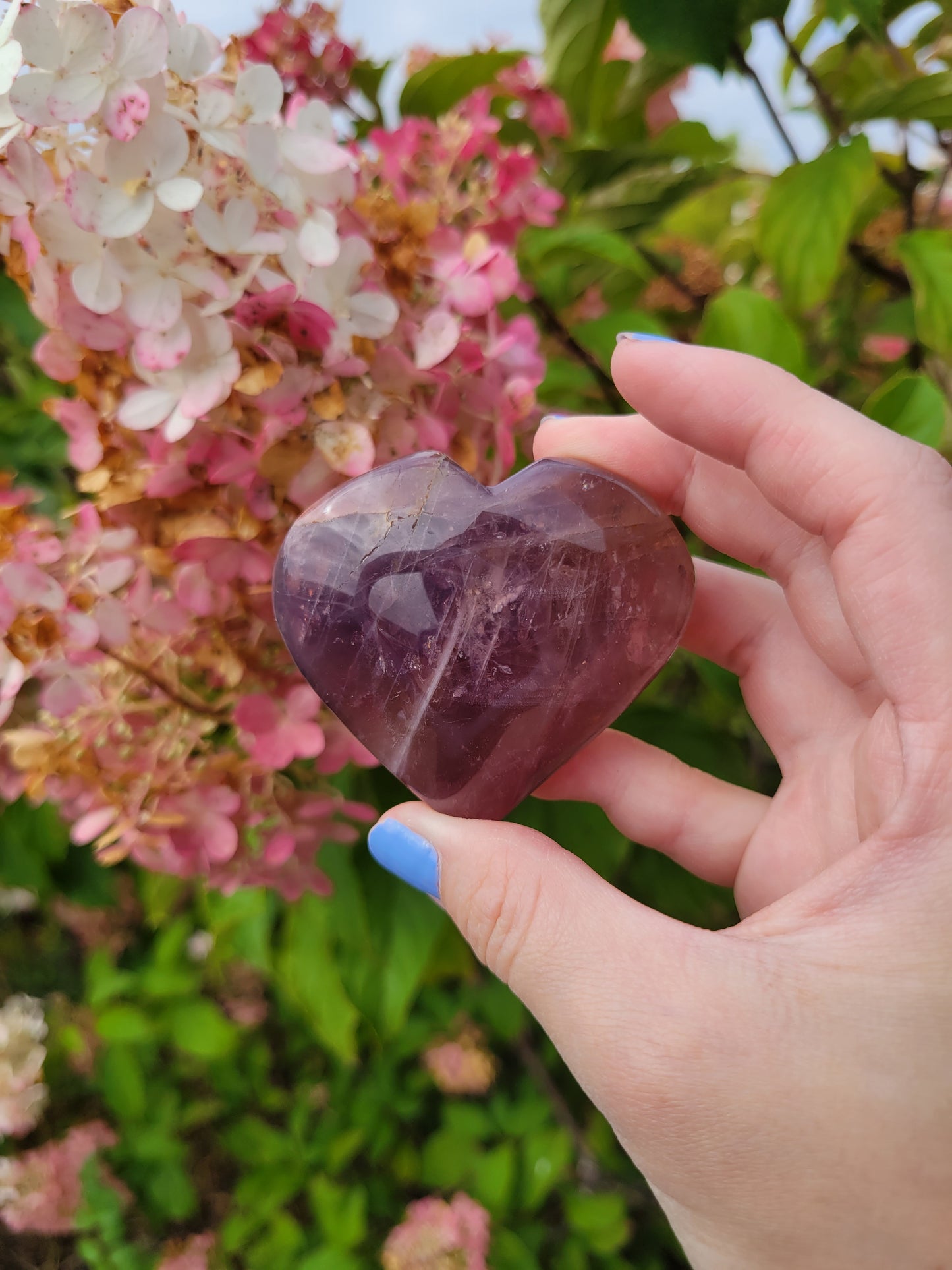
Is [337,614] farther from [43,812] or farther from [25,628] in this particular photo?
[43,812]

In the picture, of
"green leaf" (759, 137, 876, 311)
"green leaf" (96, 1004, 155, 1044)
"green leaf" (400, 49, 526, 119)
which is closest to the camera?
"green leaf" (759, 137, 876, 311)

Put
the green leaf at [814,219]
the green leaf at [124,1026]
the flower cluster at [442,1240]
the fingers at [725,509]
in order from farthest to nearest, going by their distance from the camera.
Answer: the green leaf at [124,1026] < the flower cluster at [442,1240] < the green leaf at [814,219] < the fingers at [725,509]

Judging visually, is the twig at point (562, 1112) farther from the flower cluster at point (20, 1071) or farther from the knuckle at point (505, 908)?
the knuckle at point (505, 908)

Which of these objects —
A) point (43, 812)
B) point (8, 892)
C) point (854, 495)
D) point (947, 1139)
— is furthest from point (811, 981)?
point (8, 892)

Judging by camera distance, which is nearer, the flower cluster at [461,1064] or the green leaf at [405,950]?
the green leaf at [405,950]

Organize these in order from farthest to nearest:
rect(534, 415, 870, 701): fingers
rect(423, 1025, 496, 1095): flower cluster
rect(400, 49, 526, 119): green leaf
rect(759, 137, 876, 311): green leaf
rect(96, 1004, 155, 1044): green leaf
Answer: rect(423, 1025, 496, 1095): flower cluster < rect(96, 1004, 155, 1044): green leaf < rect(400, 49, 526, 119): green leaf < rect(759, 137, 876, 311): green leaf < rect(534, 415, 870, 701): fingers

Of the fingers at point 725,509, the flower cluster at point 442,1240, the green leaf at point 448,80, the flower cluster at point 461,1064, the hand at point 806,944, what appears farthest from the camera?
the flower cluster at point 461,1064

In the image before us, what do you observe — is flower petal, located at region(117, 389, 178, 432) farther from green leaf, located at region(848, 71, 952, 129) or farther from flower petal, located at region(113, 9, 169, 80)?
green leaf, located at region(848, 71, 952, 129)

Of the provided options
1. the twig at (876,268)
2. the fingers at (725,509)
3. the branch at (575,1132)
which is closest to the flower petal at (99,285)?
the fingers at (725,509)

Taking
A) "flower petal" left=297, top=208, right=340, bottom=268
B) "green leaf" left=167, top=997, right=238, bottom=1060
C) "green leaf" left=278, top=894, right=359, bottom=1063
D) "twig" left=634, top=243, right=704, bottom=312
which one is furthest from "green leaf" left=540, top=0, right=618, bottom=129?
"green leaf" left=167, top=997, right=238, bottom=1060
